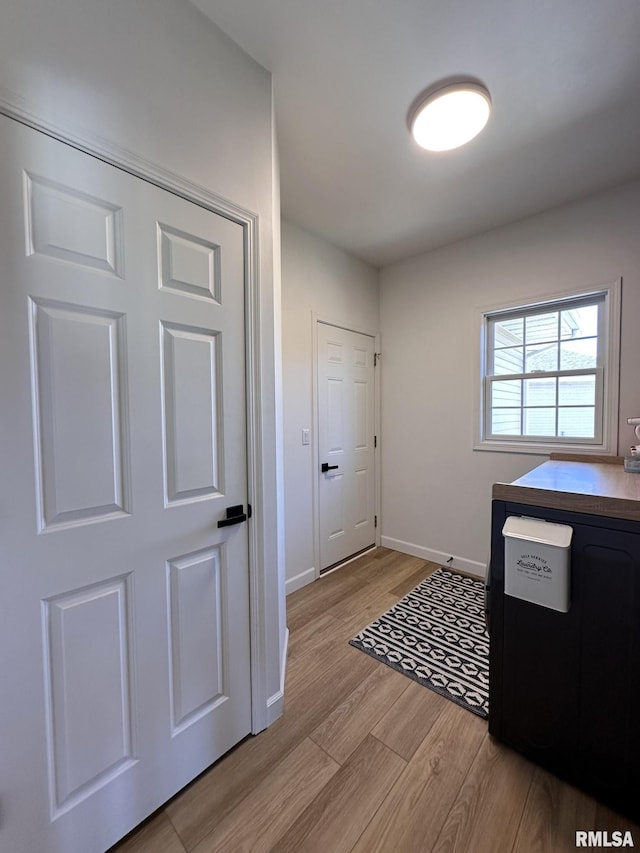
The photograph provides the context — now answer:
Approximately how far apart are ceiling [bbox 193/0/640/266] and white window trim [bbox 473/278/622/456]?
615 mm

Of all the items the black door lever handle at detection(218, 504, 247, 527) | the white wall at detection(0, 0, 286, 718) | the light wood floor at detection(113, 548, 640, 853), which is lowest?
the light wood floor at detection(113, 548, 640, 853)

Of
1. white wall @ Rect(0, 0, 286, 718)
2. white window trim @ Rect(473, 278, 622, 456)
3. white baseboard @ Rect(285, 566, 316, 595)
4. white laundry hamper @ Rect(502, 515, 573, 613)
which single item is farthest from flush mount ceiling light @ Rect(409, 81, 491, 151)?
white baseboard @ Rect(285, 566, 316, 595)

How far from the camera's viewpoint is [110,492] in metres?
1.03

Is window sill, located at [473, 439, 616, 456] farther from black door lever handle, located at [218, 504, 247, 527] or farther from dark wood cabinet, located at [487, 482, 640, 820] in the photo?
black door lever handle, located at [218, 504, 247, 527]

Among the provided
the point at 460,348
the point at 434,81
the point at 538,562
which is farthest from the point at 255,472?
the point at 460,348

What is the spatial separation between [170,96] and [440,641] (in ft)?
9.08

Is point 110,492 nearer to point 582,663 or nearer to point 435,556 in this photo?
point 582,663

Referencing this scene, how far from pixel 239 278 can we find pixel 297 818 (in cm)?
190

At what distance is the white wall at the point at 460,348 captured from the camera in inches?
85.0

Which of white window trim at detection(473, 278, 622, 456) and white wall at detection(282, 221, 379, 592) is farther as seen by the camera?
white wall at detection(282, 221, 379, 592)

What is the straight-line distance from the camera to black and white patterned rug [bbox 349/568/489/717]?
1.70 metres

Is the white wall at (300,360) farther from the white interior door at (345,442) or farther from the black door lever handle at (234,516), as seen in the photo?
the black door lever handle at (234,516)

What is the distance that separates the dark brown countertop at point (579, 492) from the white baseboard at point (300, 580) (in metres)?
1.74

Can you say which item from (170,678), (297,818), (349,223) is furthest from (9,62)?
(297,818)
